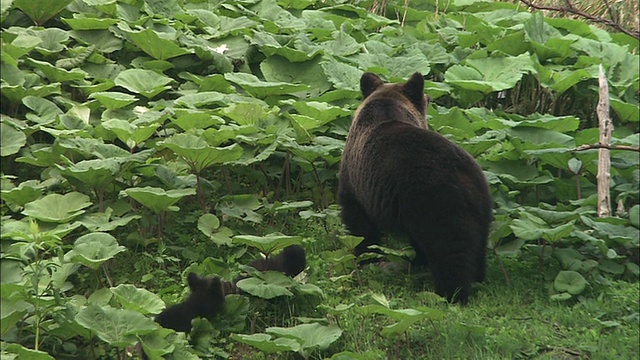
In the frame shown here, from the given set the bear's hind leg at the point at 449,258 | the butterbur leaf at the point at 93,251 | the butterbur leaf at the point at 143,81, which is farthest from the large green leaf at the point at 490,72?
the butterbur leaf at the point at 93,251

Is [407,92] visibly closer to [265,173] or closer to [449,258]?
[265,173]

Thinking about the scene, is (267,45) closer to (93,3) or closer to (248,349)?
(93,3)

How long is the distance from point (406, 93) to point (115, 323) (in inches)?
112

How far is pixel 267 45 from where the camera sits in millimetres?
7301

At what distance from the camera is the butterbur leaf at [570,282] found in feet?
15.7

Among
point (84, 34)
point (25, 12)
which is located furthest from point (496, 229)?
point (25, 12)

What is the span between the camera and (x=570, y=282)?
4.86 meters

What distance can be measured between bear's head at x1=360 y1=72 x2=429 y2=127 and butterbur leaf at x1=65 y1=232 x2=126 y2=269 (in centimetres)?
214

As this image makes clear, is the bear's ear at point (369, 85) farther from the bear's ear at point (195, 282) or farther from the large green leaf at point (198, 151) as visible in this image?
the bear's ear at point (195, 282)

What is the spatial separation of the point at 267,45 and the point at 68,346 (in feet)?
12.3

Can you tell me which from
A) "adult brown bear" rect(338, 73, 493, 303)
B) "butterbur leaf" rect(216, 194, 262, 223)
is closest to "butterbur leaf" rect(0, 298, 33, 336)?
"butterbur leaf" rect(216, 194, 262, 223)

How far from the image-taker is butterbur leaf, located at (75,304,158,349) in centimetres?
384

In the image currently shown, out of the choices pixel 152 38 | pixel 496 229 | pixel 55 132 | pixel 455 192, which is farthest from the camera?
pixel 152 38

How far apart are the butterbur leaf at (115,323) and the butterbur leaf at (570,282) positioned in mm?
2375
